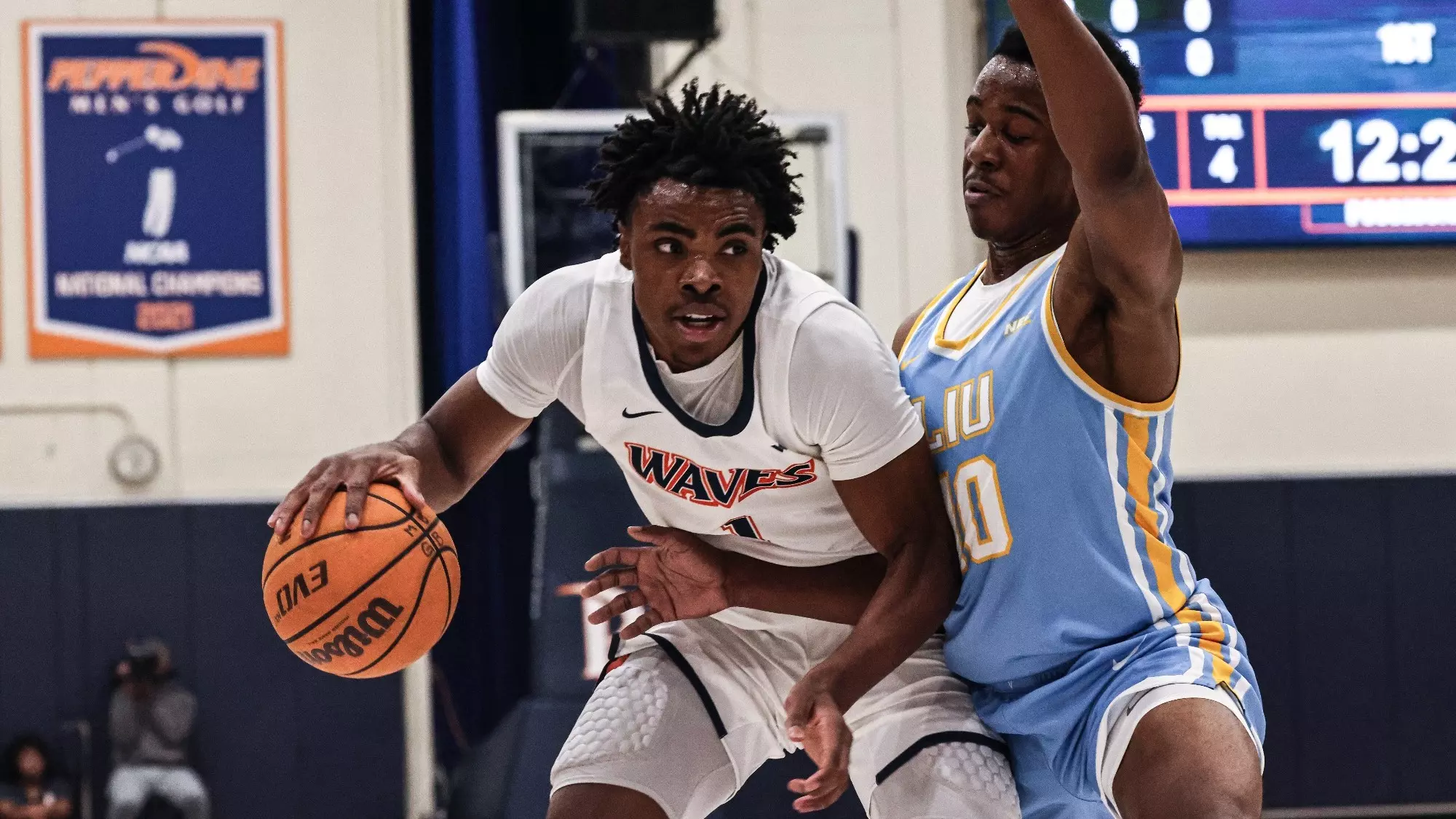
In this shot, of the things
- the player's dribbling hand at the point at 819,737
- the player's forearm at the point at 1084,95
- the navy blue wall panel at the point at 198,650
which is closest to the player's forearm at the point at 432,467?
the player's dribbling hand at the point at 819,737

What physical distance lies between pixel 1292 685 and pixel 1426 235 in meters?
2.13

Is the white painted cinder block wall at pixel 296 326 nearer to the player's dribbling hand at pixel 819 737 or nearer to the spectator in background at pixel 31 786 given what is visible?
the spectator in background at pixel 31 786

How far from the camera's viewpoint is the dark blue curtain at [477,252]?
670cm

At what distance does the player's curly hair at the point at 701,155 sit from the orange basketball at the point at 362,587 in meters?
0.66

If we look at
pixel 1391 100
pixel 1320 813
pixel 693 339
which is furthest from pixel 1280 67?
pixel 693 339

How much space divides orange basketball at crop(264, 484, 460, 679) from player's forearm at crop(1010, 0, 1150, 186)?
49.1 inches

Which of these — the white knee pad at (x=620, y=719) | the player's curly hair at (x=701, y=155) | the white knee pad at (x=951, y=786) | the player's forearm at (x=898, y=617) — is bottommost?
the white knee pad at (x=951, y=786)

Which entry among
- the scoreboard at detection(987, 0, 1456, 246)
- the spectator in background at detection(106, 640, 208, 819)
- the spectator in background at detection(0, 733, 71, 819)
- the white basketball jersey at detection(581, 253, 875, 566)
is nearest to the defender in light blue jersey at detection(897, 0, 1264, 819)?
the white basketball jersey at detection(581, 253, 875, 566)

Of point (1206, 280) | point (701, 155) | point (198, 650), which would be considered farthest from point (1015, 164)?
point (198, 650)

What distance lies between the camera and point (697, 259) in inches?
94.3

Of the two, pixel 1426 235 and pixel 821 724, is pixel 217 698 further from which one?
pixel 1426 235

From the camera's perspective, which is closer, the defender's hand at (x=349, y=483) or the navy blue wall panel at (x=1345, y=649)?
the defender's hand at (x=349, y=483)

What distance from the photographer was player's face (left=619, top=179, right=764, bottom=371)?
2.40 meters

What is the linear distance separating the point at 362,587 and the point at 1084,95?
139cm
